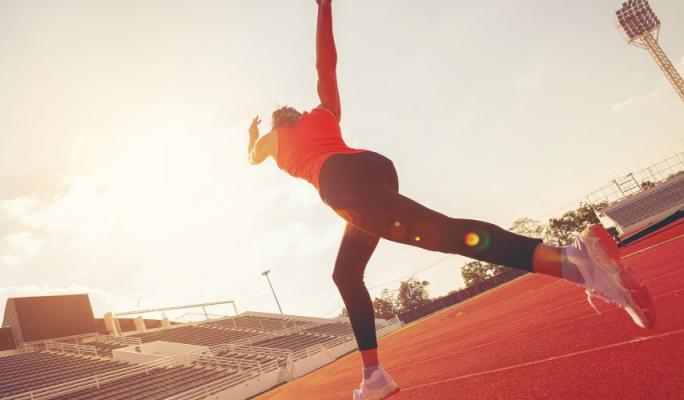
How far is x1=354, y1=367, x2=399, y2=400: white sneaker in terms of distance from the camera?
2156mm

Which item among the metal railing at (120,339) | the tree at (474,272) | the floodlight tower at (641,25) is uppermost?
the floodlight tower at (641,25)

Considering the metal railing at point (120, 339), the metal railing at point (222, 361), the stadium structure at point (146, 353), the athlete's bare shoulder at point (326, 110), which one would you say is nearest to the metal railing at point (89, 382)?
the stadium structure at point (146, 353)

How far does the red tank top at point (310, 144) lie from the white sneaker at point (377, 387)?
1.16 meters

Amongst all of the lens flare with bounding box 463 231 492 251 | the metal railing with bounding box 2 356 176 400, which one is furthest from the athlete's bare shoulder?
the metal railing with bounding box 2 356 176 400

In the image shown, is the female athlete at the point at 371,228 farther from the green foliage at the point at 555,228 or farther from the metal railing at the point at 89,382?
the green foliage at the point at 555,228

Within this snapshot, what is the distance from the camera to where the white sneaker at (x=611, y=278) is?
4.30 ft

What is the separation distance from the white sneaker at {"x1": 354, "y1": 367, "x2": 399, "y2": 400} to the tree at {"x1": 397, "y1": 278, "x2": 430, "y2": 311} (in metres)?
84.8

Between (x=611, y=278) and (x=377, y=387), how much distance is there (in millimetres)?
1383

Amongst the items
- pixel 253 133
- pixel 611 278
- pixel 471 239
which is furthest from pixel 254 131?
pixel 611 278

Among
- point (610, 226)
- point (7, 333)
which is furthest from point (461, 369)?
point (610, 226)

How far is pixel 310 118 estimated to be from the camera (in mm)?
2150

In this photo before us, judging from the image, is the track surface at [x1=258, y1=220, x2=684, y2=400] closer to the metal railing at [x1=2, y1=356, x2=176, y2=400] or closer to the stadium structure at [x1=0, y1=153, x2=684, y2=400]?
the stadium structure at [x1=0, y1=153, x2=684, y2=400]

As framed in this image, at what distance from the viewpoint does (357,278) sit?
228cm

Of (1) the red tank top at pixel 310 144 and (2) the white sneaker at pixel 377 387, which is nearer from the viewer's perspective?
(1) the red tank top at pixel 310 144
